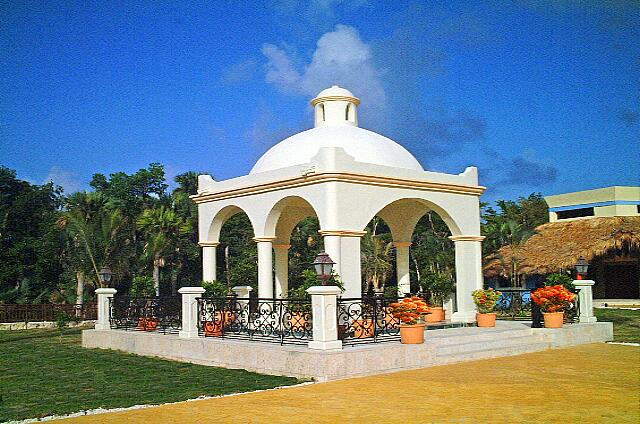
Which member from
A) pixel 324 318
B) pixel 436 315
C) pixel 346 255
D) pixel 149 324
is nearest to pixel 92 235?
pixel 149 324

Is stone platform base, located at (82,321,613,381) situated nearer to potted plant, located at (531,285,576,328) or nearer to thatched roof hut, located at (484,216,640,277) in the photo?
potted plant, located at (531,285,576,328)

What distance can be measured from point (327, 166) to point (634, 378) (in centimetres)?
716

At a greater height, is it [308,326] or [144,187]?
[144,187]

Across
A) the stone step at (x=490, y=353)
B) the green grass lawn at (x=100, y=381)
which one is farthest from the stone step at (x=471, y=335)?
the green grass lawn at (x=100, y=381)

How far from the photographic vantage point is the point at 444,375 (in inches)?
451

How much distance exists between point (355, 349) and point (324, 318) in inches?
30.2

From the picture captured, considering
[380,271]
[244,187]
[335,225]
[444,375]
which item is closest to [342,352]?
[444,375]

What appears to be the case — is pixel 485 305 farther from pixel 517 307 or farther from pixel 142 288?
pixel 142 288

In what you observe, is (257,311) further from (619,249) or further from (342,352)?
(619,249)

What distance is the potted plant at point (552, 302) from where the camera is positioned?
1611cm

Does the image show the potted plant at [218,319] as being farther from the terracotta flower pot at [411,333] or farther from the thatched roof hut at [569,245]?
the thatched roof hut at [569,245]

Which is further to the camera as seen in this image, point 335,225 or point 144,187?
point 144,187

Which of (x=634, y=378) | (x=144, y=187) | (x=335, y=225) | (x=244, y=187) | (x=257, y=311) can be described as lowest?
(x=634, y=378)

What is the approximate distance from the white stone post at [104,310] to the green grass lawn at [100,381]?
4.42 ft
